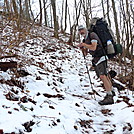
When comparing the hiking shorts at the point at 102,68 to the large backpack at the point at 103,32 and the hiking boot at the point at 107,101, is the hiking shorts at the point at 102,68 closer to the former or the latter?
the large backpack at the point at 103,32

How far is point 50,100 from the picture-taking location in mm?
3738

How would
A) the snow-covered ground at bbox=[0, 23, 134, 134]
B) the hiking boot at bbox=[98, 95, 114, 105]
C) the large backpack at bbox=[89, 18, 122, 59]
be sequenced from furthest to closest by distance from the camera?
the hiking boot at bbox=[98, 95, 114, 105], the large backpack at bbox=[89, 18, 122, 59], the snow-covered ground at bbox=[0, 23, 134, 134]

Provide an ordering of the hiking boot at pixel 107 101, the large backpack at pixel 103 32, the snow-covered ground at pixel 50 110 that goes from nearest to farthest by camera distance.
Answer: the snow-covered ground at pixel 50 110 → the large backpack at pixel 103 32 → the hiking boot at pixel 107 101

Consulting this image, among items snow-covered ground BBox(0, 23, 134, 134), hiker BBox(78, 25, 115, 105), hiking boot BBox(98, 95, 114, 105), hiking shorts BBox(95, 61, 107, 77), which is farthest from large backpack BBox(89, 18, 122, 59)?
snow-covered ground BBox(0, 23, 134, 134)

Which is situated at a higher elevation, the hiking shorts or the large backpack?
the large backpack

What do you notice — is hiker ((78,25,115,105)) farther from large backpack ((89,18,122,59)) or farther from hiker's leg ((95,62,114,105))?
large backpack ((89,18,122,59))

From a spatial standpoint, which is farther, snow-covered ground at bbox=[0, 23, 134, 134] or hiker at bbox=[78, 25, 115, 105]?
hiker at bbox=[78, 25, 115, 105]

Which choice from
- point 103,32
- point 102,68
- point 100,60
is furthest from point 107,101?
point 103,32

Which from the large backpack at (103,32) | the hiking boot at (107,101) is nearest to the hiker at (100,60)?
the hiking boot at (107,101)

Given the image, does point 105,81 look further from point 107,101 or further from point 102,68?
point 107,101

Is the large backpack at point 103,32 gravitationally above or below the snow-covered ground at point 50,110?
above

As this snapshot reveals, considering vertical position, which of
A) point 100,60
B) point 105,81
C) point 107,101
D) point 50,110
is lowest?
point 107,101

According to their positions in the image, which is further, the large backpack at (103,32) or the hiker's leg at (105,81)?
the hiker's leg at (105,81)

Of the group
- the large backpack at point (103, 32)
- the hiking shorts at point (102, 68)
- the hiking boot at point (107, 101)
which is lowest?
the hiking boot at point (107, 101)
